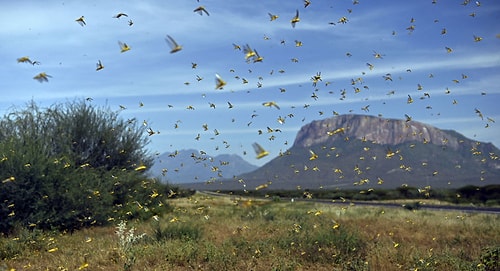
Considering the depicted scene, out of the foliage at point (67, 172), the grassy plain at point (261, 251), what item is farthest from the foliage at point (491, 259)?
the foliage at point (67, 172)

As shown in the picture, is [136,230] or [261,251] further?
[136,230]

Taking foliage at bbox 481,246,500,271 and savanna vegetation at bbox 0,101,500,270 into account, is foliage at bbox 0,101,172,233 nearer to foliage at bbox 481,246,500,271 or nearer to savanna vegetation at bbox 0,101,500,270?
savanna vegetation at bbox 0,101,500,270

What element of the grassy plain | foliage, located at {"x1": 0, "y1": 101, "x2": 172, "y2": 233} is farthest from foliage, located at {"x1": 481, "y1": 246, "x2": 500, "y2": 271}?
foliage, located at {"x1": 0, "y1": 101, "x2": 172, "y2": 233}

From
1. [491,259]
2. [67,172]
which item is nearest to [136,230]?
[67,172]

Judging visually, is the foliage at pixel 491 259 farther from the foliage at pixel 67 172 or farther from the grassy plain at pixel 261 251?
the foliage at pixel 67 172

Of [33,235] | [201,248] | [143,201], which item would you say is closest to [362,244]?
[201,248]

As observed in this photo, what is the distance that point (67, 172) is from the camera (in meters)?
30.2

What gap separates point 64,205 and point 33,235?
656 cm

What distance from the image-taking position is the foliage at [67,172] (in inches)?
1078

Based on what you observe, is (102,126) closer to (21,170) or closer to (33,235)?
(21,170)

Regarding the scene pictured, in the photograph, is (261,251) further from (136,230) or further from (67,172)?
(67,172)

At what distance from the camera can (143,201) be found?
38.3 meters

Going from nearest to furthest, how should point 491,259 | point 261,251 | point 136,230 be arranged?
point 491,259 < point 261,251 < point 136,230

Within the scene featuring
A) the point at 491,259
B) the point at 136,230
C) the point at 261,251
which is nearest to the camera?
the point at 491,259
